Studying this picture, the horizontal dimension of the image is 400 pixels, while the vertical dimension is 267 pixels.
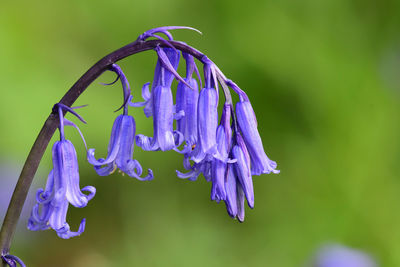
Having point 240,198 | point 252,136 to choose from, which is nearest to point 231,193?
point 240,198

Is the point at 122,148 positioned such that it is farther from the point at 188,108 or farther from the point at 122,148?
the point at 188,108

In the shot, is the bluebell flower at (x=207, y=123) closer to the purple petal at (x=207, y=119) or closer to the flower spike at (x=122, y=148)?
the purple petal at (x=207, y=119)

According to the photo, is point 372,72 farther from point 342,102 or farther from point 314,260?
point 314,260

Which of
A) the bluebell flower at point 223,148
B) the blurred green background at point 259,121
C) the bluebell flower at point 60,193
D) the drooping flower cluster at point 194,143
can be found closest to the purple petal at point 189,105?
the drooping flower cluster at point 194,143

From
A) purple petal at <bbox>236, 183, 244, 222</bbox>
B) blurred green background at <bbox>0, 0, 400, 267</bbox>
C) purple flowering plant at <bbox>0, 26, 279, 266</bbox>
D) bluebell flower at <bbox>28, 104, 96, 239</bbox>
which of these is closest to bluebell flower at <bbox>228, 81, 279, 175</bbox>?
purple flowering plant at <bbox>0, 26, 279, 266</bbox>

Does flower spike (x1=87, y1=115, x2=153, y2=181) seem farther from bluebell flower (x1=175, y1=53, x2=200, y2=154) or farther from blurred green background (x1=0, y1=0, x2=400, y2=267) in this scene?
blurred green background (x1=0, y1=0, x2=400, y2=267)

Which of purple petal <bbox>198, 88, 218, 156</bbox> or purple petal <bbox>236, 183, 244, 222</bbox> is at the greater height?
purple petal <bbox>198, 88, 218, 156</bbox>

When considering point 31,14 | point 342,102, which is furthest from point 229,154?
point 31,14
